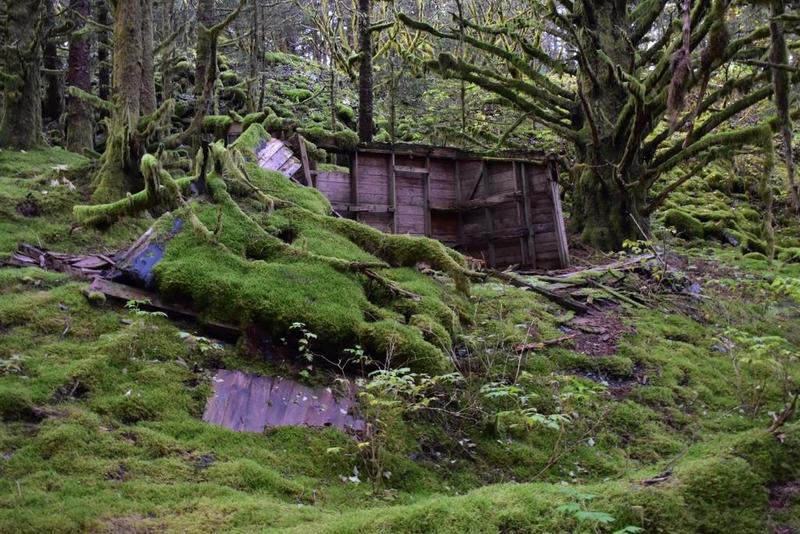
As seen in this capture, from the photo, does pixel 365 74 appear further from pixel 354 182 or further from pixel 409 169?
pixel 354 182

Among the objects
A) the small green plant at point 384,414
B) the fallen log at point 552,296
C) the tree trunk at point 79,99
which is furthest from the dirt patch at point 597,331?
the tree trunk at point 79,99

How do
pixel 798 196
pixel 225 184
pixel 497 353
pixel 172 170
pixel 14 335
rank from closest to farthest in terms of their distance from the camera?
1. pixel 798 196
2. pixel 14 335
3. pixel 497 353
4. pixel 225 184
5. pixel 172 170

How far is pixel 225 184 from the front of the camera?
744 cm

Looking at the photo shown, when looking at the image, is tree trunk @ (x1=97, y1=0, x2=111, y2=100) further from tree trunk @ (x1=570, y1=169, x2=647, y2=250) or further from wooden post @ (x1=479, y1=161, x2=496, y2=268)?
tree trunk @ (x1=570, y1=169, x2=647, y2=250)

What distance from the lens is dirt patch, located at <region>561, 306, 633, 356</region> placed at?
811cm

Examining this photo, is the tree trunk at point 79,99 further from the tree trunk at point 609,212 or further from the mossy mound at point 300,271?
the tree trunk at point 609,212

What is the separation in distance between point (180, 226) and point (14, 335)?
6.31ft

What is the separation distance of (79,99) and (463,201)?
32.6ft

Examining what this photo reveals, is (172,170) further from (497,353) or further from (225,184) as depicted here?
(497,353)

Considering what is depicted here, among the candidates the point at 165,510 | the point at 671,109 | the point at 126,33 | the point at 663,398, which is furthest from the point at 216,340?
the point at 126,33

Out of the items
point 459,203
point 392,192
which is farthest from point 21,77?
point 459,203

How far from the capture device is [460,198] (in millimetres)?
14406

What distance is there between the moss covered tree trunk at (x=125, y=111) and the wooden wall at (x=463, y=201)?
3.98m

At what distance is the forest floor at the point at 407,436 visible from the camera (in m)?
3.04
